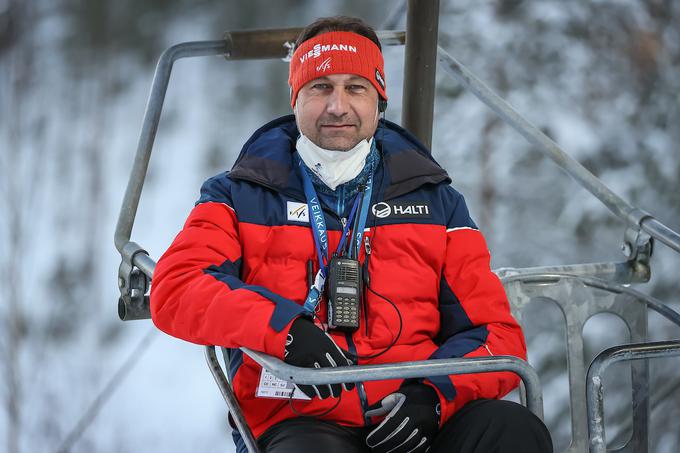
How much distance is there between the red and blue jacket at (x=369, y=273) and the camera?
177 cm

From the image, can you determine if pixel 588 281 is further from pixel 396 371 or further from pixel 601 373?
pixel 396 371

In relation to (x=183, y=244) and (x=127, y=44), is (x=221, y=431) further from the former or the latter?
(x=183, y=244)

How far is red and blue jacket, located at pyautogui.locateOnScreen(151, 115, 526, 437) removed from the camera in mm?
1767

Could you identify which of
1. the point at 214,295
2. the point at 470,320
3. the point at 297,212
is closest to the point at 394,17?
the point at 297,212

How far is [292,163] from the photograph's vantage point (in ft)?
6.83

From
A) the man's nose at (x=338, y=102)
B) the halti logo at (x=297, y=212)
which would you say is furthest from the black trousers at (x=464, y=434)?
the man's nose at (x=338, y=102)

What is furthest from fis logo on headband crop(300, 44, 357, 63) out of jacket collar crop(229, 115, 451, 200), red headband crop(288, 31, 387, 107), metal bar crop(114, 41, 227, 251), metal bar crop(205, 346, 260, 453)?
metal bar crop(205, 346, 260, 453)

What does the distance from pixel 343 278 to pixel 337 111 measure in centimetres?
40

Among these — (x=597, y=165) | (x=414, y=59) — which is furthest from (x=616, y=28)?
(x=414, y=59)

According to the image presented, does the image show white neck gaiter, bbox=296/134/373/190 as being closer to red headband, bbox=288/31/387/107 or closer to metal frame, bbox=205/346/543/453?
red headband, bbox=288/31/387/107

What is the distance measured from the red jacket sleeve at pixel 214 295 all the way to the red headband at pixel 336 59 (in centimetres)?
35

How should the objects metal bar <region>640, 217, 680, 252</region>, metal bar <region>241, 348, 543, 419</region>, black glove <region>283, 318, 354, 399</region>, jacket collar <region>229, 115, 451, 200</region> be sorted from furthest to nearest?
metal bar <region>640, 217, 680, 252</region>, jacket collar <region>229, 115, 451, 200</region>, black glove <region>283, 318, 354, 399</region>, metal bar <region>241, 348, 543, 419</region>

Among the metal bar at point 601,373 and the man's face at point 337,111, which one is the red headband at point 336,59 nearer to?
the man's face at point 337,111

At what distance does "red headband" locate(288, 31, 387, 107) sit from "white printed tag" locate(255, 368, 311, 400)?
0.70 m
